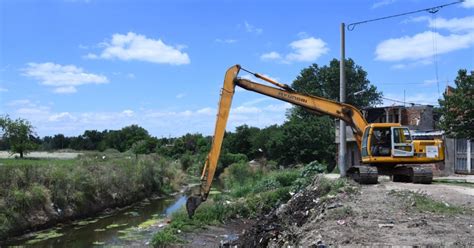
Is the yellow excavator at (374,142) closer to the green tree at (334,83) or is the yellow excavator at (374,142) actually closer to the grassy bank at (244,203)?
the grassy bank at (244,203)

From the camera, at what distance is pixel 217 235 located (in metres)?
19.5

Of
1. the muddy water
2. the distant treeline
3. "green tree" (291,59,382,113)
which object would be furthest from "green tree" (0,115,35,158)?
"green tree" (291,59,382,113)

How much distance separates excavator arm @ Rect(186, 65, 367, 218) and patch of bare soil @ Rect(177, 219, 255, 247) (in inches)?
84.1

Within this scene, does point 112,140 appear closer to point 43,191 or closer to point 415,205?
point 43,191

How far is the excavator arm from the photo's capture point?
53.0 ft

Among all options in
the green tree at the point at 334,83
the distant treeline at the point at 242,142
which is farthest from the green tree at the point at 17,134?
the green tree at the point at 334,83

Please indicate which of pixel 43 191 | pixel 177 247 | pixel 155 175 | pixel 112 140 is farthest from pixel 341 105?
pixel 112 140

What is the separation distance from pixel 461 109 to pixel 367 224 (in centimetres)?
1537

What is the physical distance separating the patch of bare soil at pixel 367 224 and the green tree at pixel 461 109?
8.81 m

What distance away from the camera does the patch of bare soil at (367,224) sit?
1014 centimetres

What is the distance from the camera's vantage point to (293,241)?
1187 centimetres

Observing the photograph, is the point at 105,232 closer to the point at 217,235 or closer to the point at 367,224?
the point at 217,235

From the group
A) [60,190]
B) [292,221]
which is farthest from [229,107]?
[60,190]

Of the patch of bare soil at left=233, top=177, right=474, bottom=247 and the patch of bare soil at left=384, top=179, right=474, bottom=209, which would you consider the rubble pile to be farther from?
the patch of bare soil at left=384, top=179, right=474, bottom=209
